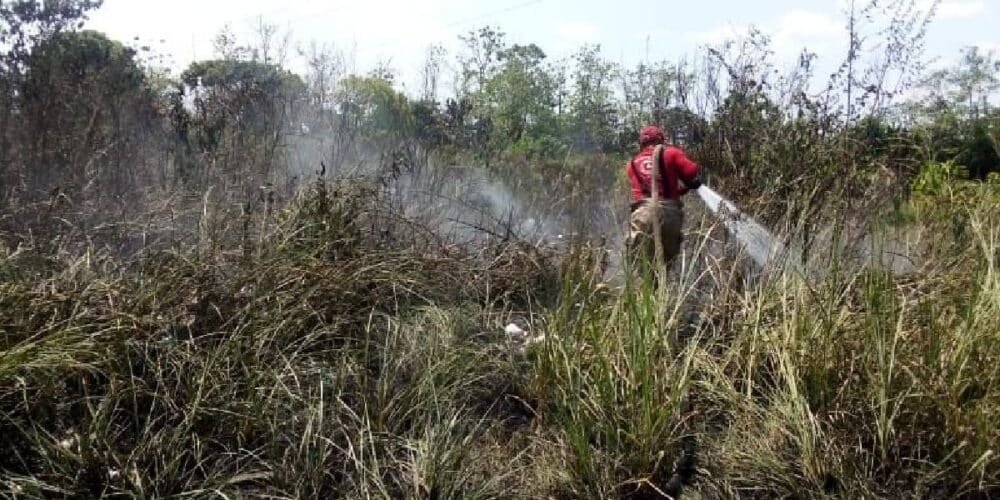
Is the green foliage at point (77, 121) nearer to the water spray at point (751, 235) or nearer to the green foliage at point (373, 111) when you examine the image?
the green foliage at point (373, 111)

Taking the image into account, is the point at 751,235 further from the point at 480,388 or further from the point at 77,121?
the point at 77,121

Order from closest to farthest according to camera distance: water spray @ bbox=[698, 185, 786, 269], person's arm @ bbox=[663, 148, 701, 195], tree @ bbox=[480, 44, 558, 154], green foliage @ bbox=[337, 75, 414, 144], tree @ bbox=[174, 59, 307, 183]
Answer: water spray @ bbox=[698, 185, 786, 269] → person's arm @ bbox=[663, 148, 701, 195] → tree @ bbox=[174, 59, 307, 183] → green foliage @ bbox=[337, 75, 414, 144] → tree @ bbox=[480, 44, 558, 154]

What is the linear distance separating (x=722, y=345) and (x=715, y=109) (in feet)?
10.6

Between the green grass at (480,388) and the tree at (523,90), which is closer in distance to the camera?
the green grass at (480,388)

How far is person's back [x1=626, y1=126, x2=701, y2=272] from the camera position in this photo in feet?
20.9

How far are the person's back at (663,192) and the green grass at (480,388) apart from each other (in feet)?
5.49

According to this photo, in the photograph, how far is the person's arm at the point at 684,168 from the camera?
6332mm

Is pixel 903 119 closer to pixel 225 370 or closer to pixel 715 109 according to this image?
pixel 715 109

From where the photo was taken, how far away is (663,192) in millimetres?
6504

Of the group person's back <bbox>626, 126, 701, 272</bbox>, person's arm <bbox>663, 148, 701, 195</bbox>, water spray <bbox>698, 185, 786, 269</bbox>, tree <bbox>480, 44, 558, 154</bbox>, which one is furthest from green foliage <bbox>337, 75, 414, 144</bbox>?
tree <bbox>480, 44, 558, 154</bbox>

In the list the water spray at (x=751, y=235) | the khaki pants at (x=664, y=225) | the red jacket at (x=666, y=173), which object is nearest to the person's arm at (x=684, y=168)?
the red jacket at (x=666, y=173)

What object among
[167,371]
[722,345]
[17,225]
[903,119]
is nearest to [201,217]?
[17,225]

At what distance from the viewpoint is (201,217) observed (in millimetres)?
5133

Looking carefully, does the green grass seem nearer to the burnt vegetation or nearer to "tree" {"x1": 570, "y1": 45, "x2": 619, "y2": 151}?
the burnt vegetation
